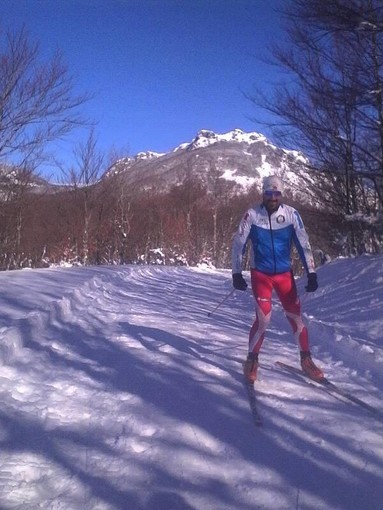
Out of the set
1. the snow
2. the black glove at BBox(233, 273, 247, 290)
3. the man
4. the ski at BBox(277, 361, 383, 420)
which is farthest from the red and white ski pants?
the snow

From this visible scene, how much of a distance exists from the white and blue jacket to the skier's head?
0.06 metres

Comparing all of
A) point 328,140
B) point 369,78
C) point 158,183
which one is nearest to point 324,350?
point 369,78

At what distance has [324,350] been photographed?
6.14m

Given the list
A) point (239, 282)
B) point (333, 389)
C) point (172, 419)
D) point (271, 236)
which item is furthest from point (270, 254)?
point (172, 419)

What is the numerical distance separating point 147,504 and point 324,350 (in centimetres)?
390

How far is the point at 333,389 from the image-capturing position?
177 inches

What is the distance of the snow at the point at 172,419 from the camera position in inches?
112

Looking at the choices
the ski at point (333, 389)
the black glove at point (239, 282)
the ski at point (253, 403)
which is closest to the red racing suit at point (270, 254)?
the black glove at point (239, 282)

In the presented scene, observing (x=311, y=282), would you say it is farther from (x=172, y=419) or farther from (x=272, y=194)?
(x=172, y=419)

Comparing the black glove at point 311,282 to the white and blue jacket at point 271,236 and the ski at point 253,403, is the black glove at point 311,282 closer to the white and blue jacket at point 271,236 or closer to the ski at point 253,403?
the white and blue jacket at point 271,236

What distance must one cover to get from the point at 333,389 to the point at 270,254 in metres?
1.40

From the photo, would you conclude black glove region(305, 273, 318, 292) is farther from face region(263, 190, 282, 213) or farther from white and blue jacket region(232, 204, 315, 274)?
face region(263, 190, 282, 213)

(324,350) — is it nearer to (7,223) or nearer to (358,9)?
(358,9)

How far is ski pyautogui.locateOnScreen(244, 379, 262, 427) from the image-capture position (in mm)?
3775
